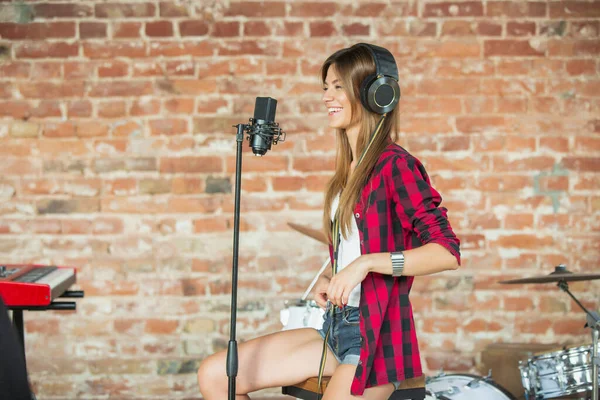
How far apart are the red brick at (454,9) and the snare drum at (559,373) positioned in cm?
180

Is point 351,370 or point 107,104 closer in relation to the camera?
point 351,370

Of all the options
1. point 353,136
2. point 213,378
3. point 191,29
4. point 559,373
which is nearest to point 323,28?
point 191,29

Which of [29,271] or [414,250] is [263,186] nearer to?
[29,271]

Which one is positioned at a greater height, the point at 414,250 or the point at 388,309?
the point at 414,250

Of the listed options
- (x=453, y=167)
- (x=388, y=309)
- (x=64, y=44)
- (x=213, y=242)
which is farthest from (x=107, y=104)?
(x=388, y=309)

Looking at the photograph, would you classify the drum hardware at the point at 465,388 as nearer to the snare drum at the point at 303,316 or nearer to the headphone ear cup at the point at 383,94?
the snare drum at the point at 303,316

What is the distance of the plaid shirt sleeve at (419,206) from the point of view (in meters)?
1.97

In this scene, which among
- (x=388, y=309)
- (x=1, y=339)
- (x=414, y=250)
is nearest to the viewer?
(x=1, y=339)

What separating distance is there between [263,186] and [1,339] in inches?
98.9

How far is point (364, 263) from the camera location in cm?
193

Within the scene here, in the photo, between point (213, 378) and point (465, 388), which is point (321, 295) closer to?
point (213, 378)

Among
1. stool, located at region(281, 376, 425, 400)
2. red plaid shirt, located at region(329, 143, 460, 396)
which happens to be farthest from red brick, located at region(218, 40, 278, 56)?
stool, located at region(281, 376, 425, 400)

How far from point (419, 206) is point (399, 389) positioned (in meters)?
0.55

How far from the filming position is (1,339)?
1326 millimetres
